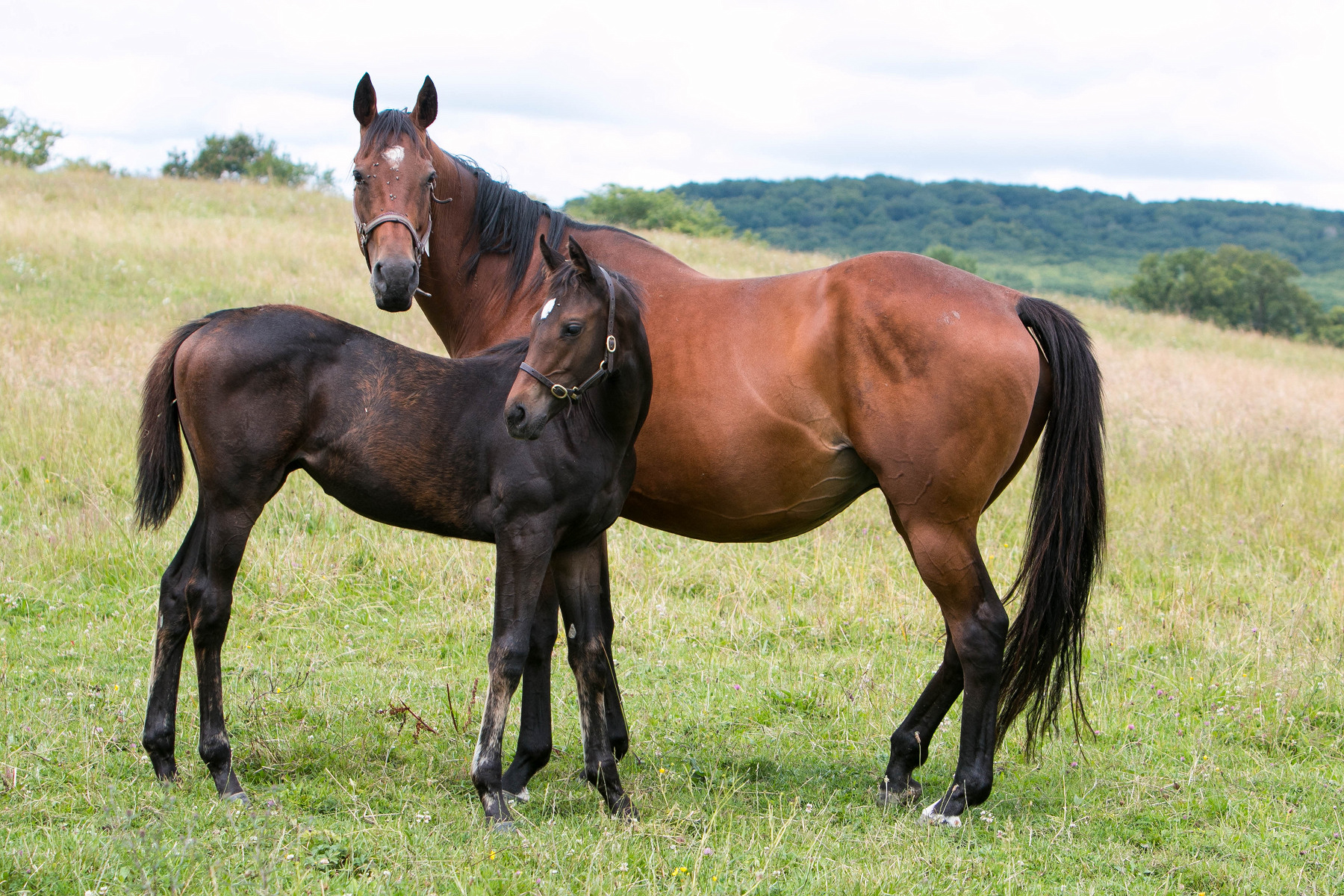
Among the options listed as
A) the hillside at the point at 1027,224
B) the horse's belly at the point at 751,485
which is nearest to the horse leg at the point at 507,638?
the horse's belly at the point at 751,485

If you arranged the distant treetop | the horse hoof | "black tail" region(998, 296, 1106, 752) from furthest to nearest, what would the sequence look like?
the distant treetop, "black tail" region(998, 296, 1106, 752), the horse hoof

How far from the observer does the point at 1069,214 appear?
3127 inches

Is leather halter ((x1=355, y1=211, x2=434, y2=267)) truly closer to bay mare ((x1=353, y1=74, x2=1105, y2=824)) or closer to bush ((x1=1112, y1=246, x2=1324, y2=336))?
bay mare ((x1=353, y1=74, x2=1105, y2=824))

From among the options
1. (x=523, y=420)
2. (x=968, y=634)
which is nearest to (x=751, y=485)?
(x=968, y=634)

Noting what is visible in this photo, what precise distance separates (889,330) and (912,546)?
0.86 metres

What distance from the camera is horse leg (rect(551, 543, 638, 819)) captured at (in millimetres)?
3781

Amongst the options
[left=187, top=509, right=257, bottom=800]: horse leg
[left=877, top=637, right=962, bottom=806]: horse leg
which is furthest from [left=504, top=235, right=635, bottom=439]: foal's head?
[left=877, top=637, right=962, bottom=806]: horse leg

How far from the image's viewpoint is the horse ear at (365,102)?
13.6 feet

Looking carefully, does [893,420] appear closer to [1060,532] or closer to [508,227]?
[1060,532]

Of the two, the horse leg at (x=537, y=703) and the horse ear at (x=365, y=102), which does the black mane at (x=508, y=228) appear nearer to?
the horse ear at (x=365, y=102)

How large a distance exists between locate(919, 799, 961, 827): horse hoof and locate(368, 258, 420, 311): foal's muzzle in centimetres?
283

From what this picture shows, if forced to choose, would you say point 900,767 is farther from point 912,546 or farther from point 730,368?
point 730,368

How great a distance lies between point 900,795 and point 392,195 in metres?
3.24

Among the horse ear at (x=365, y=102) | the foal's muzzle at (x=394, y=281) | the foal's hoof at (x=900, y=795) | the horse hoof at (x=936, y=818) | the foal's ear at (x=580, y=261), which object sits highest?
the horse ear at (x=365, y=102)
